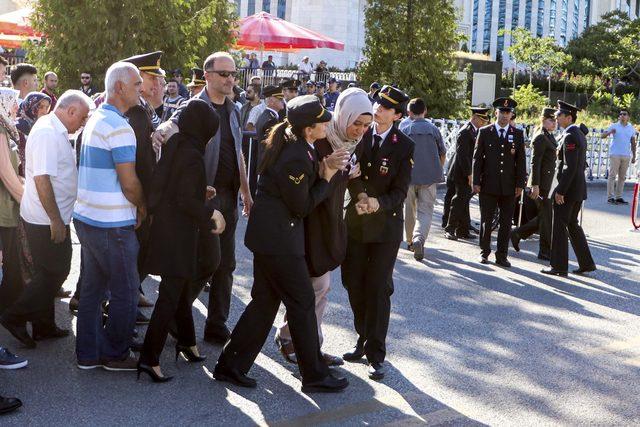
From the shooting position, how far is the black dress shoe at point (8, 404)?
17.5ft

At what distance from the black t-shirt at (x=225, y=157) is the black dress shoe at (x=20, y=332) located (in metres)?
1.67

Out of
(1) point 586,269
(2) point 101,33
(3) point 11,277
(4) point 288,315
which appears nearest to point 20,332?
(3) point 11,277

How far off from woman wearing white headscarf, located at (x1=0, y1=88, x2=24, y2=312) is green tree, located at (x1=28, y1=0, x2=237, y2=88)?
10.2 m

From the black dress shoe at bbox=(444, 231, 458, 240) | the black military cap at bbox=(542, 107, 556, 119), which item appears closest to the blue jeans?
the black military cap at bbox=(542, 107, 556, 119)

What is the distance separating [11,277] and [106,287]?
4.21 feet

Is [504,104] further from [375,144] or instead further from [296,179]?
[296,179]

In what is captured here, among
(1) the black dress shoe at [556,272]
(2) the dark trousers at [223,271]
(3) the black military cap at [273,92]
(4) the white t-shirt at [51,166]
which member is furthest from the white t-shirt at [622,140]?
(4) the white t-shirt at [51,166]

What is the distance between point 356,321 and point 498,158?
483 centimetres

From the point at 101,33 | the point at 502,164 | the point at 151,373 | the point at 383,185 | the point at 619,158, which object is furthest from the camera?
the point at 619,158

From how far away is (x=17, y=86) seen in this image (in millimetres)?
9555

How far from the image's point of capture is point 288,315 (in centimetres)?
595

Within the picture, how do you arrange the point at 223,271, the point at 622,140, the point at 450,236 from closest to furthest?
the point at 223,271 → the point at 450,236 → the point at 622,140

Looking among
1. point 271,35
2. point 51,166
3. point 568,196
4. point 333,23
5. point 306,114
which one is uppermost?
point 333,23

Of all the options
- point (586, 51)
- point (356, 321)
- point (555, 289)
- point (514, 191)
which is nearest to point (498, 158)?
point (514, 191)
